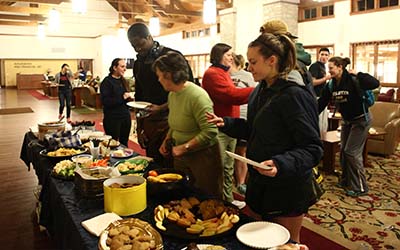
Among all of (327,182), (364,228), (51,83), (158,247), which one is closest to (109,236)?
(158,247)

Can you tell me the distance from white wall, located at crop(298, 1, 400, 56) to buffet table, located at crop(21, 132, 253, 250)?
8332 mm

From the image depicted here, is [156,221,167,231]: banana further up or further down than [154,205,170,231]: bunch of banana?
further down

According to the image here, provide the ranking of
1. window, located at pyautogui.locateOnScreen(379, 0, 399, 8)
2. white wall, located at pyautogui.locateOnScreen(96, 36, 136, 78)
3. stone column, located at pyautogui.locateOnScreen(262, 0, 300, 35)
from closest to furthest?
stone column, located at pyautogui.locateOnScreen(262, 0, 300, 35) → window, located at pyautogui.locateOnScreen(379, 0, 399, 8) → white wall, located at pyautogui.locateOnScreen(96, 36, 136, 78)

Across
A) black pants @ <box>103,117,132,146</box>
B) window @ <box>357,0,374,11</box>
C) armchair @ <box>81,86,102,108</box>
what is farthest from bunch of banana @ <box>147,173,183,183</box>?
armchair @ <box>81,86,102,108</box>

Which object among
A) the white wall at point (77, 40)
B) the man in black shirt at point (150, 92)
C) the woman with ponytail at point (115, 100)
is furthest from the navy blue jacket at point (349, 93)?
the white wall at point (77, 40)

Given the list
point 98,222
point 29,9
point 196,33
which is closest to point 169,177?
point 98,222

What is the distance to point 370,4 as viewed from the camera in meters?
8.68

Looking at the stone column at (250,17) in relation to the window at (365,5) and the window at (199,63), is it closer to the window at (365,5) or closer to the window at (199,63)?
the window at (365,5)

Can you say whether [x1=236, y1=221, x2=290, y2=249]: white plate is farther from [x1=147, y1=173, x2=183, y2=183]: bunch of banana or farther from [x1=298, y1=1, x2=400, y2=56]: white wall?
[x1=298, y1=1, x2=400, y2=56]: white wall

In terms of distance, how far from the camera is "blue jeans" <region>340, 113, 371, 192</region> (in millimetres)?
3467

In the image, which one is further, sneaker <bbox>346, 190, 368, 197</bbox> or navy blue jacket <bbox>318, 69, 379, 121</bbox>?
sneaker <bbox>346, 190, 368, 197</bbox>

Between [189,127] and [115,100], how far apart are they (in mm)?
1853

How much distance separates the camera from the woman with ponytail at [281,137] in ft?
4.49

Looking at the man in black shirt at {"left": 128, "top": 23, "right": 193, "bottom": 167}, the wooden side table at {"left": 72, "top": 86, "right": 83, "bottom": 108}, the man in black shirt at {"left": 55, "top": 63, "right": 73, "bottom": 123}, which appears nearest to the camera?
the man in black shirt at {"left": 128, "top": 23, "right": 193, "bottom": 167}
